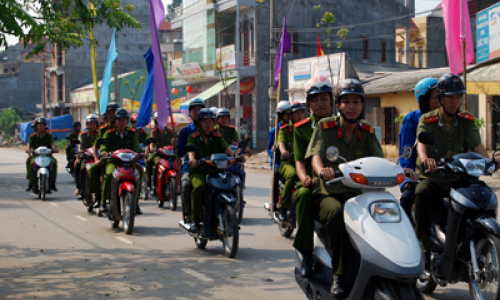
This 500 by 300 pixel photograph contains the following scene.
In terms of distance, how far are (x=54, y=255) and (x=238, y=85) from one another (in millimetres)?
27439

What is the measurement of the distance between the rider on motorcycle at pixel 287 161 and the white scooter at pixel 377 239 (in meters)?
4.16

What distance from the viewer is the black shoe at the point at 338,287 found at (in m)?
4.44

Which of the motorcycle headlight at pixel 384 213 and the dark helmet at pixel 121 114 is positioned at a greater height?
the dark helmet at pixel 121 114

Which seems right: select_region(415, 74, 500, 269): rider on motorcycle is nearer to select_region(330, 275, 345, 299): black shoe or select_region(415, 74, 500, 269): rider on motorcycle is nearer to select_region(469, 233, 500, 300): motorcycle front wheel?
select_region(469, 233, 500, 300): motorcycle front wheel

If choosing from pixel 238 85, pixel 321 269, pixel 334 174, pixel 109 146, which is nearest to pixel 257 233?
pixel 109 146

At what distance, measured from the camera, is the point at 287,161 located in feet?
30.0

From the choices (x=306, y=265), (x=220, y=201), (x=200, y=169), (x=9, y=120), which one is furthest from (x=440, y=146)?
(x=9, y=120)

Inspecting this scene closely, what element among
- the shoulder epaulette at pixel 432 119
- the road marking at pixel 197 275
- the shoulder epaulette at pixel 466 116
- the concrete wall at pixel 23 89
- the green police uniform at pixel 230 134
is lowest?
the road marking at pixel 197 275

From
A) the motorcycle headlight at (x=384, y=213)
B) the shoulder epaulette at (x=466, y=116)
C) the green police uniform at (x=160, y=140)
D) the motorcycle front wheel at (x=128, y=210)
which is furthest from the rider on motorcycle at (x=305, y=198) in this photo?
the green police uniform at (x=160, y=140)

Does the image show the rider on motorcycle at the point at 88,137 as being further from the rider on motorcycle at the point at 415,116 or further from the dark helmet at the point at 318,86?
the rider on motorcycle at the point at 415,116

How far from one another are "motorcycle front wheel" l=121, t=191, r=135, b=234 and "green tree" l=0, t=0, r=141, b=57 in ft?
7.77

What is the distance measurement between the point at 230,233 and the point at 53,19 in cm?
375

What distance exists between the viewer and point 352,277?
4.51 metres

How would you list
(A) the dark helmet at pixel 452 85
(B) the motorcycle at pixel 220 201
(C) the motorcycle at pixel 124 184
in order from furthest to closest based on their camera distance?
(C) the motorcycle at pixel 124 184 < (B) the motorcycle at pixel 220 201 < (A) the dark helmet at pixel 452 85
